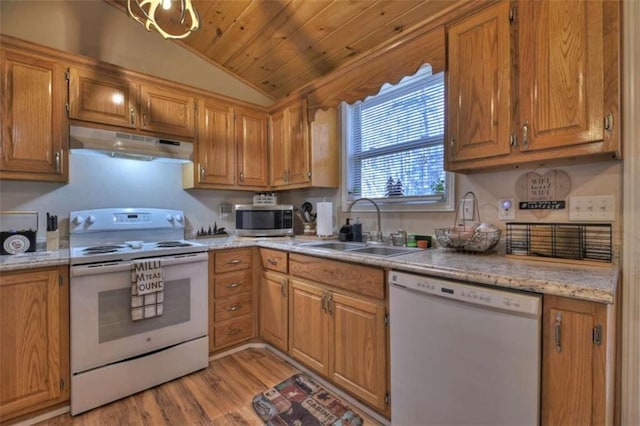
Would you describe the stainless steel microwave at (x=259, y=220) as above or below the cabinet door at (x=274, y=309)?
above

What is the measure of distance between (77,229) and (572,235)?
3.24 meters

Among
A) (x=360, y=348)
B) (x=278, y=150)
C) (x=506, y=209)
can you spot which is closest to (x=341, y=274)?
(x=360, y=348)

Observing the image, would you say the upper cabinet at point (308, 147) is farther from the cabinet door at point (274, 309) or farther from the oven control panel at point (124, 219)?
the oven control panel at point (124, 219)

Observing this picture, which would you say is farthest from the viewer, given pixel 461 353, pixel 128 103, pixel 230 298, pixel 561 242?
pixel 230 298

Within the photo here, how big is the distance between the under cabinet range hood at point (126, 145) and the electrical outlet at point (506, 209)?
2432mm

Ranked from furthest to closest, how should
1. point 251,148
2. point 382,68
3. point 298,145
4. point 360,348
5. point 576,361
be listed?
1. point 251,148
2. point 298,145
3. point 382,68
4. point 360,348
5. point 576,361

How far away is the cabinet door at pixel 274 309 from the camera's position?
2.28 meters

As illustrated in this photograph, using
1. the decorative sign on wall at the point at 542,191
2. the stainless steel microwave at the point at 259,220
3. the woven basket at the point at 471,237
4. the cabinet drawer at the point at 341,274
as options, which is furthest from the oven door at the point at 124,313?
the decorative sign on wall at the point at 542,191

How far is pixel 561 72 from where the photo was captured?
1.26m

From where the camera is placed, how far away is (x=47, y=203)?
2201mm

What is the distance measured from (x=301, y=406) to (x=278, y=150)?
225 cm

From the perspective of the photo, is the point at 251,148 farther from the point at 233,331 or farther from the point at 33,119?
the point at 233,331

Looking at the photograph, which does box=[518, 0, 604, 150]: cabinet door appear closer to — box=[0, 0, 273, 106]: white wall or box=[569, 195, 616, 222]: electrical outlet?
box=[569, 195, 616, 222]: electrical outlet

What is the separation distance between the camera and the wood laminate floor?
5.57 ft
